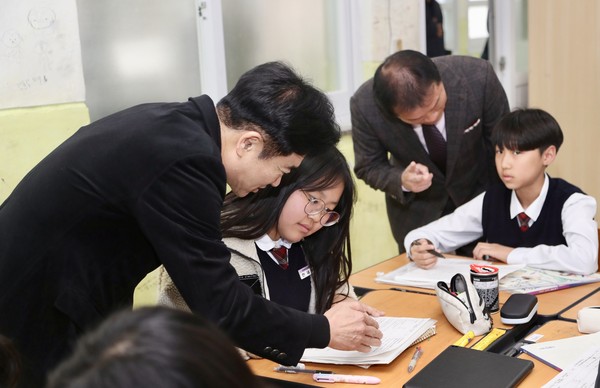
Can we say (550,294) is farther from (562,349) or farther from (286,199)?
(286,199)

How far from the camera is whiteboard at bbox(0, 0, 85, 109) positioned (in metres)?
2.51

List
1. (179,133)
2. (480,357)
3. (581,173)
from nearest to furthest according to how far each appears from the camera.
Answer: (179,133)
(480,357)
(581,173)

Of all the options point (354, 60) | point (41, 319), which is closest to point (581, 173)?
point (354, 60)

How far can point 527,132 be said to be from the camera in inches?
99.4

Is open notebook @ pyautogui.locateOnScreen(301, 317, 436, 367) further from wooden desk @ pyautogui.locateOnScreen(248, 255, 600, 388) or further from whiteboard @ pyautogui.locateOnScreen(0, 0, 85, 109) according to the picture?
whiteboard @ pyautogui.locateOnScreen(0, 0, 85, 109)

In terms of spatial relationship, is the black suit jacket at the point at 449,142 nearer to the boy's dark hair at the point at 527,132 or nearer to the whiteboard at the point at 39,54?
the boy's dark hair at the point at 527,132

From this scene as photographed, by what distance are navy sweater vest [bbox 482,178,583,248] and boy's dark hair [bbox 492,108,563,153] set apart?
0.14 meters

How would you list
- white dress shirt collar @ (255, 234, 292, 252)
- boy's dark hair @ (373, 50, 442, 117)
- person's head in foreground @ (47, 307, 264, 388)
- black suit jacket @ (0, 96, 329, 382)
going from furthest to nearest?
boy's dark hair @ (373, 50, 442, 117) → white dress shirt collar @ (255, 234, 292, 252) → black suit jacket @ (0, 96, 329, 382) → person's head in foreground @ (47, 307, 264, 388)

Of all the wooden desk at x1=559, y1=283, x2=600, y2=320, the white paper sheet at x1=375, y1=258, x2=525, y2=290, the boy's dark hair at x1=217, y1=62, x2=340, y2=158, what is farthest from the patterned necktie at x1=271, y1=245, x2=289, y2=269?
the wooden desk at x1=559, y1=283, x2=600, y2=320

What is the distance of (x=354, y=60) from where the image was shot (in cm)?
398

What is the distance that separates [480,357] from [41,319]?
92cm

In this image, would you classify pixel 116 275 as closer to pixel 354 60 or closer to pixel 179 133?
pixel 179 133

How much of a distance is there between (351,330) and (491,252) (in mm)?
1005

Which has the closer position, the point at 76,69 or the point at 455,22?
the point at 76,69
